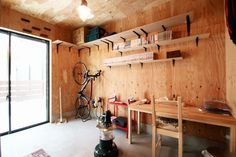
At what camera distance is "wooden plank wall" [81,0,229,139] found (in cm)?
235

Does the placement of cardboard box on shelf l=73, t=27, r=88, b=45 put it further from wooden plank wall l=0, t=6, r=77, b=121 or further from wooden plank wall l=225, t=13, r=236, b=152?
wooden plank wall l=225, t=13, r=236, b=152

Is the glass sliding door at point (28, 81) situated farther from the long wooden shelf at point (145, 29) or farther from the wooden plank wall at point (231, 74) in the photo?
the wooden plank wall at point (231, 74)

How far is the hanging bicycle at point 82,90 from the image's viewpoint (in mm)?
4249

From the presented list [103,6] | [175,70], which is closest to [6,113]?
[103,6]

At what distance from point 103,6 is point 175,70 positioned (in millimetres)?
2164

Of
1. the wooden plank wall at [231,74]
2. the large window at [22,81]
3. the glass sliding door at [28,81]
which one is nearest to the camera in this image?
the wooden plank wall at [231,74]

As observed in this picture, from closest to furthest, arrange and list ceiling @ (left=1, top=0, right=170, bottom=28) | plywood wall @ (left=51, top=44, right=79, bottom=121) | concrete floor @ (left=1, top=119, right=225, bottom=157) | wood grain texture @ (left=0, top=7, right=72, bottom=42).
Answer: concrete floor @ (left=1, top=119, right=225, bottom=157) → ceiling @ (left=1, top=0, right=170, bottom=28) → wood grain texture @ (left=0, top=7, right=72, bottom=42) → plywood wall @ (left=51, top=44, right=79, bottom=121)

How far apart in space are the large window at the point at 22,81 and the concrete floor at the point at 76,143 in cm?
47

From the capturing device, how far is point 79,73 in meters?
4.56

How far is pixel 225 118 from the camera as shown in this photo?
176 centimetres

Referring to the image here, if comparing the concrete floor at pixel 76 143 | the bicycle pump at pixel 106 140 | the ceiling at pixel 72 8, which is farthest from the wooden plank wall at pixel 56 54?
the bicycle pump at pixel 106 140

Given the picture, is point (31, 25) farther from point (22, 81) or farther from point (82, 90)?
point (82, 90)

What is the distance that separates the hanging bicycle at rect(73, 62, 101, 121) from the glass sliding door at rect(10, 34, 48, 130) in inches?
37.3

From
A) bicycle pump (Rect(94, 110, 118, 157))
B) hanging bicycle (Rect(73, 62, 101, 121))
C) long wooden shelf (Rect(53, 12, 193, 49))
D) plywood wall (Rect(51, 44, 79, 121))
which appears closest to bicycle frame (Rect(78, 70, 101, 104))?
hanging bicycle (Rect(73, 62, 101, 121))
